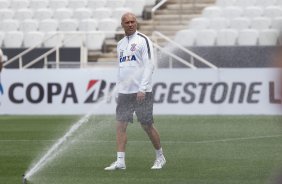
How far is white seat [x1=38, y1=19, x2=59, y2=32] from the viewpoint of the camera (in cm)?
3234

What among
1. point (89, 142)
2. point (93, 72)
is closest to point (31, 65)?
point (93, 72)

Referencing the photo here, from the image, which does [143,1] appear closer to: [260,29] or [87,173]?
[260,29]

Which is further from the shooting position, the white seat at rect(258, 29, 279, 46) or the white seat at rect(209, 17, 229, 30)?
the white seat at rect(209, 17, 229, 30)

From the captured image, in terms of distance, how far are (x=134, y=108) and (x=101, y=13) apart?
19029 millimetres

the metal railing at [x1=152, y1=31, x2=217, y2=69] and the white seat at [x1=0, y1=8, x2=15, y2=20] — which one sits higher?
the white seat at [x1=0, y1=8, x2=15, y2=20]

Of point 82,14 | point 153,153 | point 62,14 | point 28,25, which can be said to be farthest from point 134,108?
point 62,14

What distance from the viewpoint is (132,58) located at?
1347 centimetres

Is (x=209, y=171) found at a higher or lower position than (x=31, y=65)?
higher

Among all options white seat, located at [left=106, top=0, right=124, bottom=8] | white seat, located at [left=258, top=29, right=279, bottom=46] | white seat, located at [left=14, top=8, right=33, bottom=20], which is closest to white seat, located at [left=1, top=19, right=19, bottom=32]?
white seat, located at [left=14, top=8, right=33, bottom=20]

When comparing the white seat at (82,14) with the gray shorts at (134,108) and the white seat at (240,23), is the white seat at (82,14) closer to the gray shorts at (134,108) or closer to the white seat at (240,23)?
the white seat at (240,23)

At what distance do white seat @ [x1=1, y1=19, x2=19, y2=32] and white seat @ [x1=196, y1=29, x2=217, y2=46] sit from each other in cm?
642

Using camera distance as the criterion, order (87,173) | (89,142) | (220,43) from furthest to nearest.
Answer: (220,43) < (89,142) < (87,173)

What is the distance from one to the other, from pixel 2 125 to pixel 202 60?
22.1 feet

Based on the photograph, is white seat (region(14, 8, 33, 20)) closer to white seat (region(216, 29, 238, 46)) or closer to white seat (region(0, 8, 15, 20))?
white seat (region(0, 8, 15, 20))
